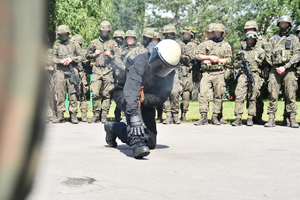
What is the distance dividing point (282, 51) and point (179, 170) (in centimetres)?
625

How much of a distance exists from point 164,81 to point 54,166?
1969 mm

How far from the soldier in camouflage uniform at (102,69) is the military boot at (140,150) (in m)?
6.29

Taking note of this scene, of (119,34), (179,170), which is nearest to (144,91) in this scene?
(179,170)

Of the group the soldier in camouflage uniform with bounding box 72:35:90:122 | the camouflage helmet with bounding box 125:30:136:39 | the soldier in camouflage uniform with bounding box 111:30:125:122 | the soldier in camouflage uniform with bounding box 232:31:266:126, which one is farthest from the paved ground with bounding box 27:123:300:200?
the camouflage helmet with bounding box 125:30:136:39

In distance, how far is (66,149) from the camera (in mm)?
6820

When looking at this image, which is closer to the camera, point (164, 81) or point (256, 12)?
point (164, 81)

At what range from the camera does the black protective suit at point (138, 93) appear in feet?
19.9

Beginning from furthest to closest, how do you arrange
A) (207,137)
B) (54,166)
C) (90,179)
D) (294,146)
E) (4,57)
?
(207,137), (294,146), (54,166), (90,179), (4,57)

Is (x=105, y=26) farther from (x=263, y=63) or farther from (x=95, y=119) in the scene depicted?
(x=263, y=63)

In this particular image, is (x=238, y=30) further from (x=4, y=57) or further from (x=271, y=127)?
(x=4, y=57)

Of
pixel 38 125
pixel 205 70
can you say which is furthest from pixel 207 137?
pixel 38 125

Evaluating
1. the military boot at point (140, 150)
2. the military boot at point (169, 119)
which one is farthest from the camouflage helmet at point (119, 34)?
the military boot at point (140, 150)

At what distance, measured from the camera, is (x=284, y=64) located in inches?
423

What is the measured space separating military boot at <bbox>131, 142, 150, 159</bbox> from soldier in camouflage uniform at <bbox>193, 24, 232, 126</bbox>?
18.1 ft
